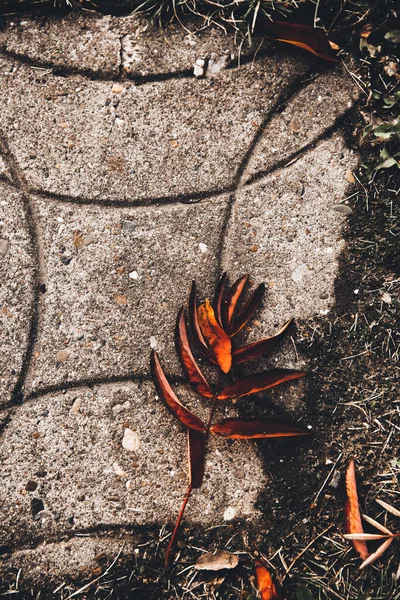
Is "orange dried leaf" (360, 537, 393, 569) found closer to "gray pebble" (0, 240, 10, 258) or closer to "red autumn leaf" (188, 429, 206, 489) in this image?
"red autumn leaf" (188, 429, 206, 489)

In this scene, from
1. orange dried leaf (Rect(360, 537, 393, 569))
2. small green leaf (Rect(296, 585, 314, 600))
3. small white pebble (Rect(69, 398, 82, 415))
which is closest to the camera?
small green leaf (Rect(296, 585, 314, 600))

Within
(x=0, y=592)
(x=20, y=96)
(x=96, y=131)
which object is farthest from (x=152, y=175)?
(x=0, y=592)

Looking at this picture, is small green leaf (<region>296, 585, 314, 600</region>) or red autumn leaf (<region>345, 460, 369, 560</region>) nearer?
small green leaf (<region>296, 585, 314, 600</region>)

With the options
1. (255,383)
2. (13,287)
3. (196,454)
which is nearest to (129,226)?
(13,287)

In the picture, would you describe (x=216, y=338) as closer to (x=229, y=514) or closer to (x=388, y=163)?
(x=229, y=514)

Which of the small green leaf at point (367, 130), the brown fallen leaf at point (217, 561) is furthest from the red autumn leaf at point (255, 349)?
the small green leaf at point (367, 130)

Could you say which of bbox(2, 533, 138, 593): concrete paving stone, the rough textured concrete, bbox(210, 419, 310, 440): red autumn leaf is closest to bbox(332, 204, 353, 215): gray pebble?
the rough textured concrete

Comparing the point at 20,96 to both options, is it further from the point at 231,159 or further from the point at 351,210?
the point at 351,210
